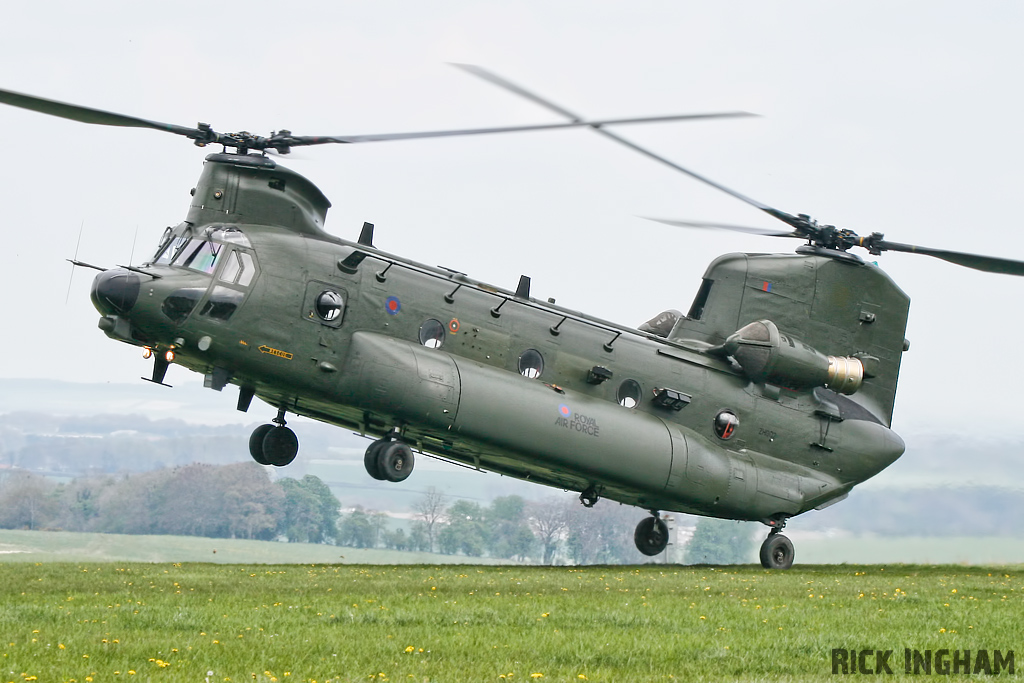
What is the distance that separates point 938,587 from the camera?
18.4 m

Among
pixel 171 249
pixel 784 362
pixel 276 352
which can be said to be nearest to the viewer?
pixel 276 352

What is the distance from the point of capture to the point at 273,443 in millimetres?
19812

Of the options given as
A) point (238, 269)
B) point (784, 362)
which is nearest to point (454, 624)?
point (238, 269)

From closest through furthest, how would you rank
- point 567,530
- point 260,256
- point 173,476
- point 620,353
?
1. point 260,256
2. point 620,353
3. point 173,476
4. point 567,530

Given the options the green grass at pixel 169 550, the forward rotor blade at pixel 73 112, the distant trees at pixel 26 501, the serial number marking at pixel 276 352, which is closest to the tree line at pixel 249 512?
the distant trees at pixel 26 501

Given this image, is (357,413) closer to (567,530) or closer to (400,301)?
(400,301)

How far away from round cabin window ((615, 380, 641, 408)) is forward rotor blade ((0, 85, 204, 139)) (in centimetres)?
915

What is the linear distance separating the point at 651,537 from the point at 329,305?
990cm

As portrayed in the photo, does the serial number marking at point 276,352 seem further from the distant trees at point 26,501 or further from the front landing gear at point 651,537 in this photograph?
the distant trees at point 26,501

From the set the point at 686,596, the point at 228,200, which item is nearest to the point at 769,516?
the point at 686,596

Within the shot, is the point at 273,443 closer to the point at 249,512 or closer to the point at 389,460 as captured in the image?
the point at 389,460

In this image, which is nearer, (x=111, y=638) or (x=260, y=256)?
(x=111, y=638)

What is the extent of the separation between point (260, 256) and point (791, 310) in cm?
1143

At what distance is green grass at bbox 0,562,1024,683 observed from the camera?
407 inches
